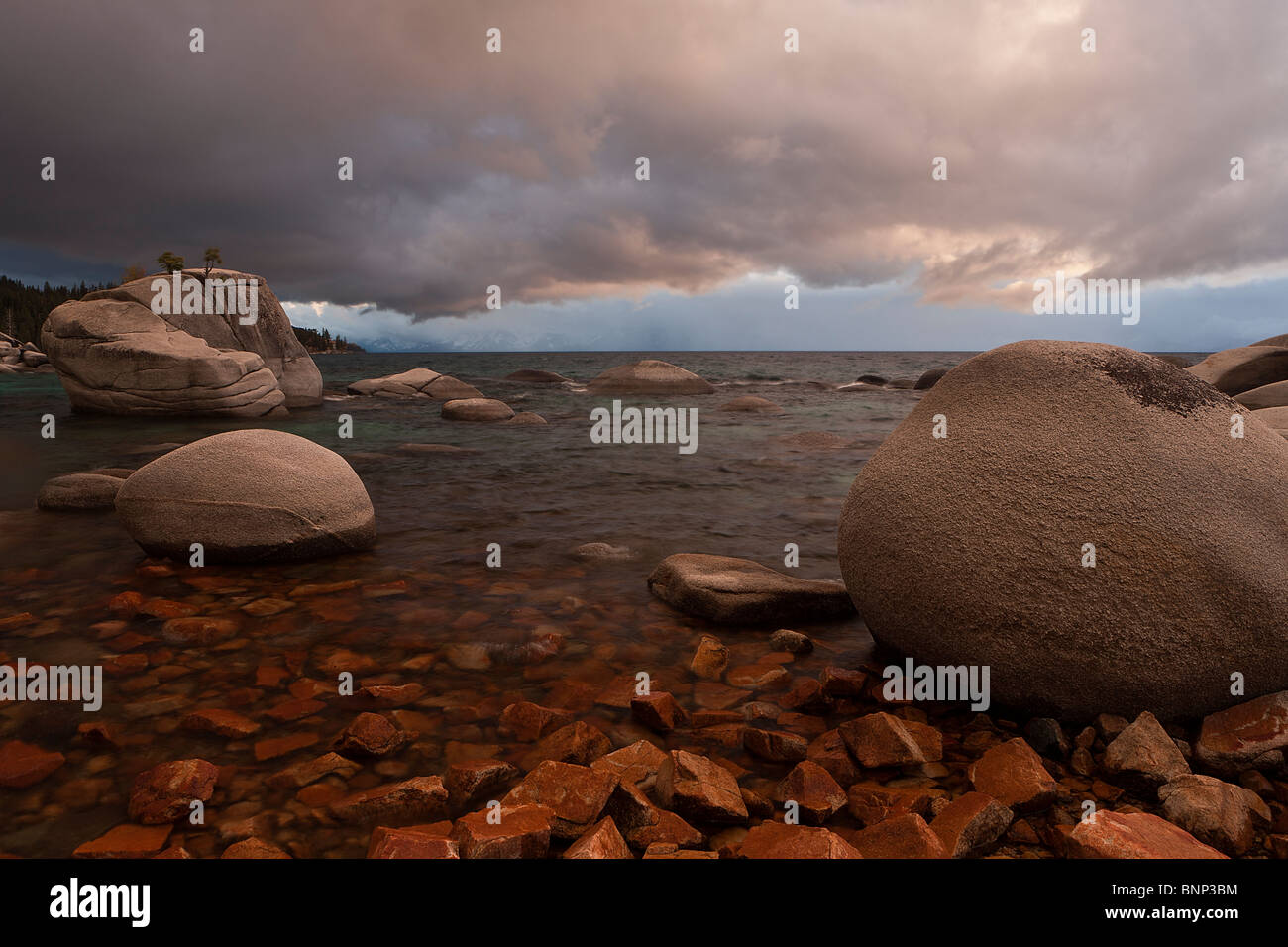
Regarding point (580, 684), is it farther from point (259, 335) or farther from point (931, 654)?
point (259, 335)

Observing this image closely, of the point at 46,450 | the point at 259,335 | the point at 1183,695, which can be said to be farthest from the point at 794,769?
the point at 259,335

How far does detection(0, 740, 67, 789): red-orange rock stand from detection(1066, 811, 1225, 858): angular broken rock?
418 centimetres

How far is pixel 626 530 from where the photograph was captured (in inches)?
313

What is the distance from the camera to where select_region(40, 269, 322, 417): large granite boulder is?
59.7 ft

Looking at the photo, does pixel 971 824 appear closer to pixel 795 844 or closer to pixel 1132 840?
pixel 1132 840

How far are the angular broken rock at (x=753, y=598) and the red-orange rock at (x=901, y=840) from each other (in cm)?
252

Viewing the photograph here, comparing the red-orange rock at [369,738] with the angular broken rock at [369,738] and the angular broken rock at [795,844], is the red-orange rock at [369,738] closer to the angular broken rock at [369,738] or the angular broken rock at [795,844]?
the angular broken rock at [369,738]

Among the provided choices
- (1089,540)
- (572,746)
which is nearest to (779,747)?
(572,746)

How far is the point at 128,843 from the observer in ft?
8.48

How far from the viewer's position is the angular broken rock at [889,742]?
3053 mm

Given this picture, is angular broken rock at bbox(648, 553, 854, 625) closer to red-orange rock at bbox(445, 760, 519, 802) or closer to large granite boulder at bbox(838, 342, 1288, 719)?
large granite boulder at bbox(838, 342, 1288, 719)

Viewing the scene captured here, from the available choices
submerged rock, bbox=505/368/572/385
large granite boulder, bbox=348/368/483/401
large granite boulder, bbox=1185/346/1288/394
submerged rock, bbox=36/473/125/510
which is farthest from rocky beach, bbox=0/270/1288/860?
submerged rock, bbox=505/368/572/385

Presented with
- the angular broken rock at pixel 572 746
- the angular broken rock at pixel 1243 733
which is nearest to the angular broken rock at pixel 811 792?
the angular broken rock at pixel 572 746
